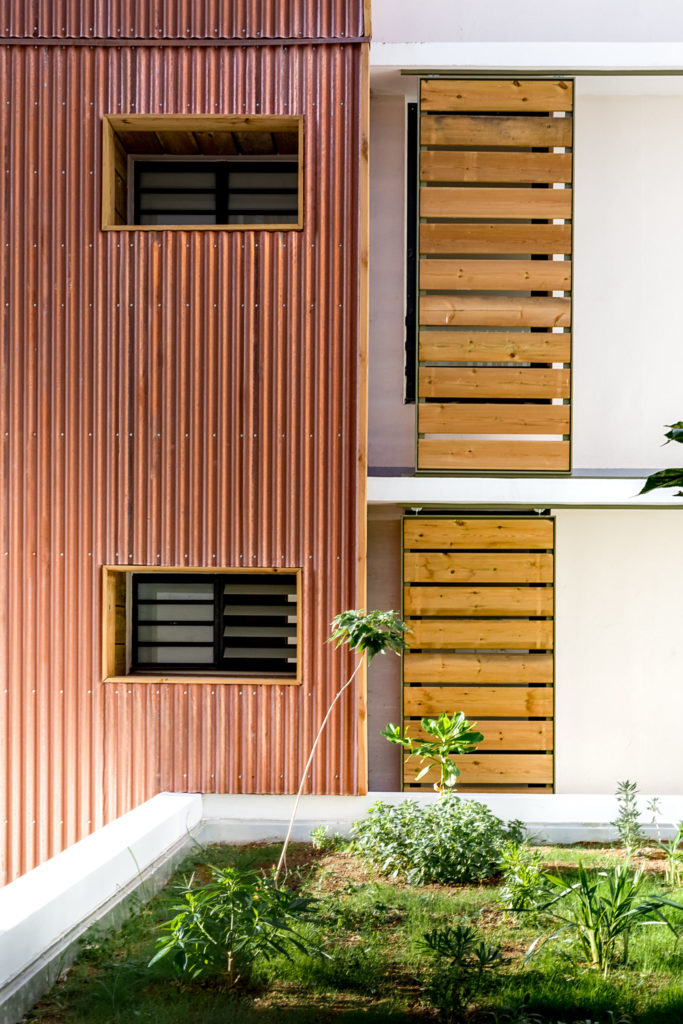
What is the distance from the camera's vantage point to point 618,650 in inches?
286

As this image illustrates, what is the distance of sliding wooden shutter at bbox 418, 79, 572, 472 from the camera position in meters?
6.60

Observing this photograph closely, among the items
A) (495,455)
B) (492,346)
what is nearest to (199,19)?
(492,346)

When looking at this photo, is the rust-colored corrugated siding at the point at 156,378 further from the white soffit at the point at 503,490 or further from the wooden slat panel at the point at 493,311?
the wooden slat panel at the point at 493,311

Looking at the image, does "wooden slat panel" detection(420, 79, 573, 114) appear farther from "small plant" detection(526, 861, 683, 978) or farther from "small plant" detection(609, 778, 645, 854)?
"small plant" detection(526, 861, 683, 978)

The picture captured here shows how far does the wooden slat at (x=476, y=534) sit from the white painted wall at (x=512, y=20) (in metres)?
4.37

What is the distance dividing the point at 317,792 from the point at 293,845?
1.45 feet

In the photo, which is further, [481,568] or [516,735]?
[481,568]

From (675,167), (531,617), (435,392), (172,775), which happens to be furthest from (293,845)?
(675,167)

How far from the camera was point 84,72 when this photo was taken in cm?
607

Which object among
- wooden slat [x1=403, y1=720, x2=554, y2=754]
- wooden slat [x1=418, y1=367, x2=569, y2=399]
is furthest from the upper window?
wooden slat [x1=403, y1=720, x2=554, y2=754]

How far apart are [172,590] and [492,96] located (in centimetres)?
494

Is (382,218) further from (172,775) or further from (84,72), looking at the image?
(172,775)

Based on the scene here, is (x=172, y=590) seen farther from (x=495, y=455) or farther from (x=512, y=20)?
(x=512, y=20)

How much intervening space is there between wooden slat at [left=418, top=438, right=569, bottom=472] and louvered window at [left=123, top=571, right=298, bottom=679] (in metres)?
1.57
